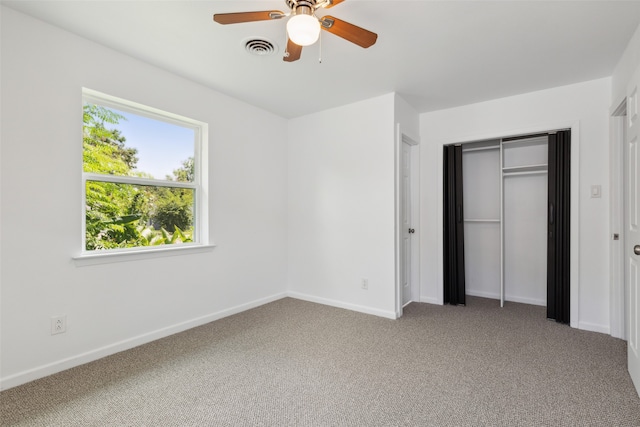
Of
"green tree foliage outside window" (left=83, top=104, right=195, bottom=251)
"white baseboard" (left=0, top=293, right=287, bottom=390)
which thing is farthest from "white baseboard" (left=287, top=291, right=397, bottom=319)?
"green tree foliage outside window" (left=83, top=104, right=195, bottom=251)

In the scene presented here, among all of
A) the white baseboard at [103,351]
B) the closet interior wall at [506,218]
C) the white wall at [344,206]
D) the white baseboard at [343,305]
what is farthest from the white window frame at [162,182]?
the closet interior wall at [506,218]

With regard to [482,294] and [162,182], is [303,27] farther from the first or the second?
[482,294]

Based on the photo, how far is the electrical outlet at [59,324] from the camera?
2.23 metres

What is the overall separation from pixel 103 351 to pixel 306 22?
271cm

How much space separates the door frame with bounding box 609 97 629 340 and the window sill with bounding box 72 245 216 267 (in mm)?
3765

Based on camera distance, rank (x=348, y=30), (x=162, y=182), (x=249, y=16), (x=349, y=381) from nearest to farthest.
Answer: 1. (x=249, y=16)
2. (x=348, y=30)
3. (x=349, y=381)
4. (x=162, y=182)

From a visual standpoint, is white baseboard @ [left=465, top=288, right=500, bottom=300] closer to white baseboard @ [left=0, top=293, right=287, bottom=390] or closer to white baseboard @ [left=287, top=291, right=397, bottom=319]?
white baseboard @ [left=287, top=291, right=397, bottom=319]

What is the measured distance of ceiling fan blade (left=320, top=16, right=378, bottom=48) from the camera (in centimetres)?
169

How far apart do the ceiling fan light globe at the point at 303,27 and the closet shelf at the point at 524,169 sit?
3194 millimetres

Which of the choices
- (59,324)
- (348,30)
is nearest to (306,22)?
(348,30)

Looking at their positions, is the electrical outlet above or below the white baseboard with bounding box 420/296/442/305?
above

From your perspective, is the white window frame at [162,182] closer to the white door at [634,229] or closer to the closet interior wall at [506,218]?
the closet interior wall at [506,218]

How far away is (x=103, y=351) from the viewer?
248 centimetres

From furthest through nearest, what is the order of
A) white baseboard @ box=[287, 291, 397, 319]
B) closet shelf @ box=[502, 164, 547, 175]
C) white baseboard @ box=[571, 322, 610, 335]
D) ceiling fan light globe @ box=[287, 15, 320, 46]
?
closet shelf @ box=[502, 164, 547, 175]
white baseboard @ box=[287, 291, 397, 319]
white baseboard @ box=[571, 322, 610, 335]
ceiling fan light globe @ box=[287, 15, 320, 46]
